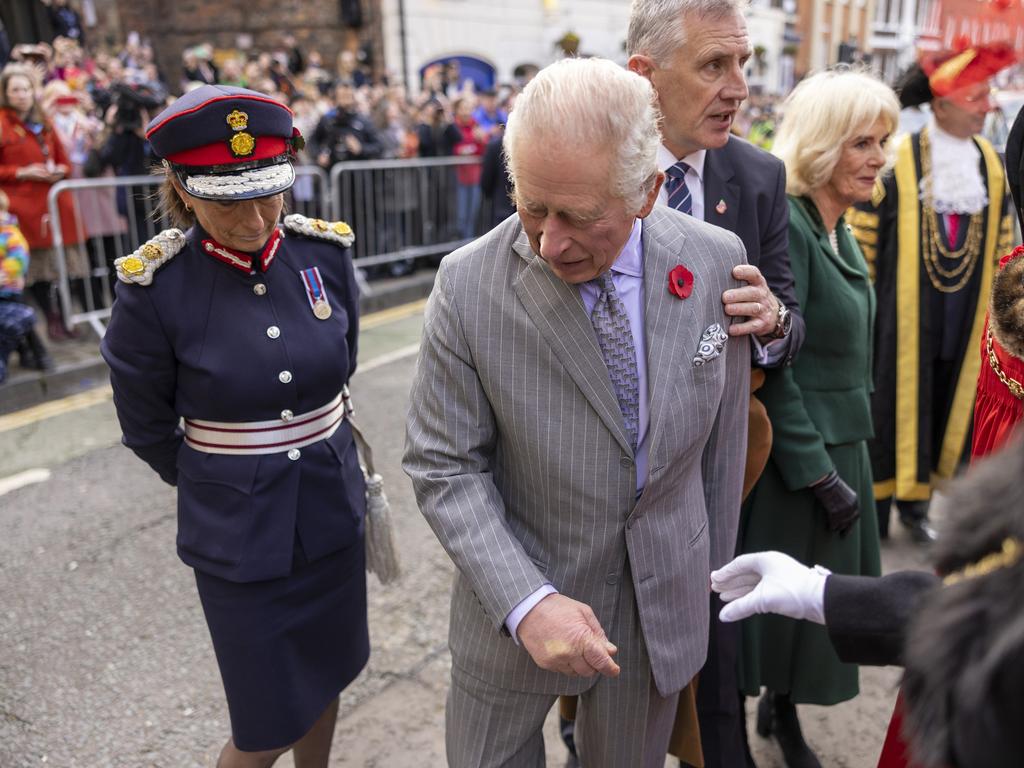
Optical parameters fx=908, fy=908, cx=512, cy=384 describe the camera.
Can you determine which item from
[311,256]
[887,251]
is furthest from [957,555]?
[887,251]

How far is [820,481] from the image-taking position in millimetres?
2484

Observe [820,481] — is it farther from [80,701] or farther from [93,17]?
[93,17]

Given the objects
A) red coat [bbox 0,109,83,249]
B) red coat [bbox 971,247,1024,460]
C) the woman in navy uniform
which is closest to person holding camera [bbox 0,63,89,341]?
red coat [bbox 0,109,83,249]

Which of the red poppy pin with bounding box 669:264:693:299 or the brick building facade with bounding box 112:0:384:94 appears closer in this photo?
the red poppy pin with bounding box 669:264:693:299

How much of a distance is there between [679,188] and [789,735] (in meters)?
1.69

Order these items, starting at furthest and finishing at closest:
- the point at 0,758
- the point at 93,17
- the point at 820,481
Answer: the point at 93,17
the point at 0,758
the point at 820,481

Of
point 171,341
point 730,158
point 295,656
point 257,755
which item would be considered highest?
point 730,158

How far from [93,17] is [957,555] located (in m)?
18.7

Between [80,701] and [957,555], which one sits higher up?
[957,555]

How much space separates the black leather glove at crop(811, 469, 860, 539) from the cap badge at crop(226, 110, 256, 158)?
1697 millimetres

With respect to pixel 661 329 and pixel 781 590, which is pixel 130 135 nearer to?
pixel 661 329

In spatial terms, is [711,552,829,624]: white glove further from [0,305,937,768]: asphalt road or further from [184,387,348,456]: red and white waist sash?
[184,387,348,456]: red and white waist sash

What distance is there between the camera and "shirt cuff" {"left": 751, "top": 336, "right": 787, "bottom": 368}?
6.91ft

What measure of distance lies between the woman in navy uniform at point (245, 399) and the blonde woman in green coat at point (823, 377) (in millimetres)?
1228
